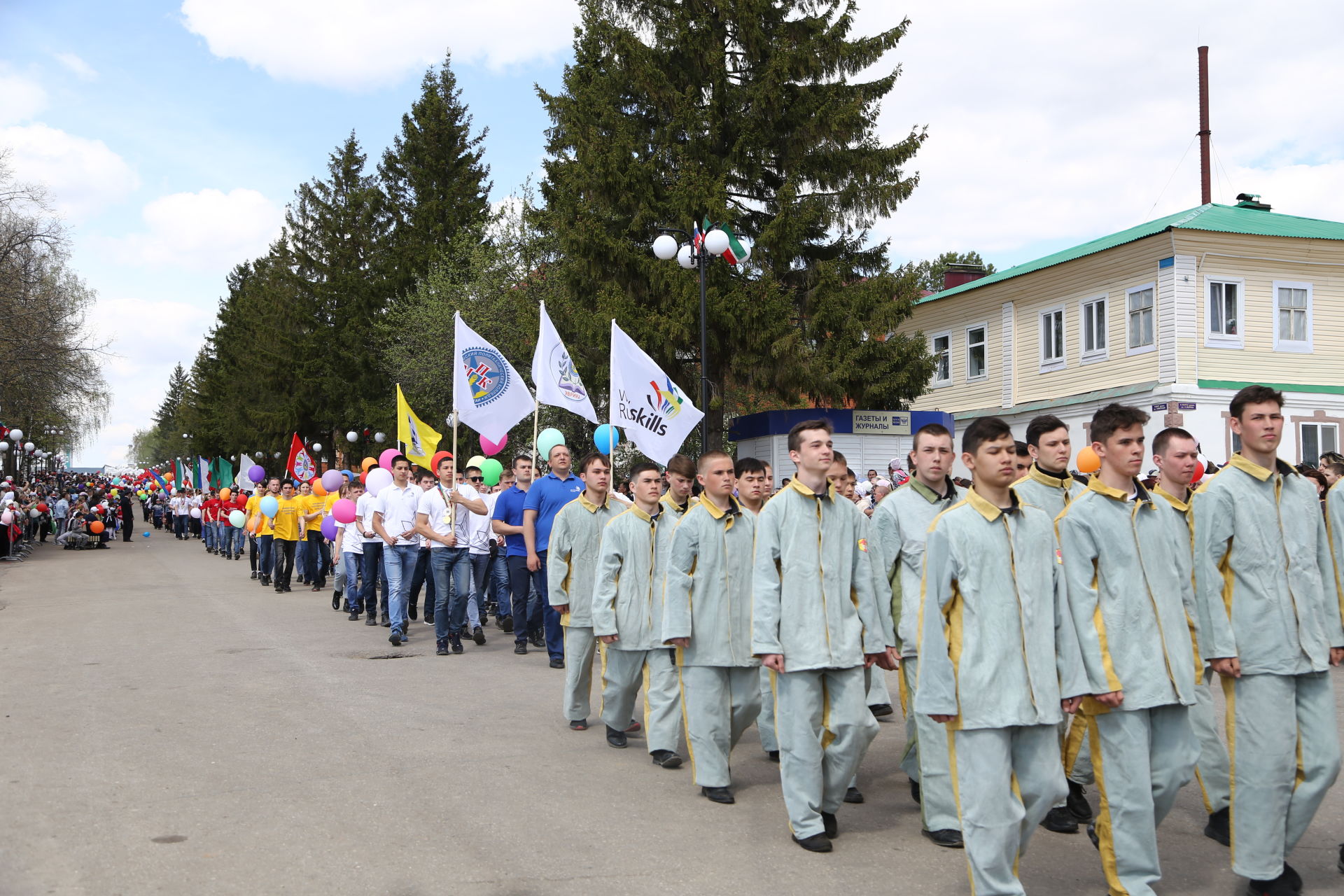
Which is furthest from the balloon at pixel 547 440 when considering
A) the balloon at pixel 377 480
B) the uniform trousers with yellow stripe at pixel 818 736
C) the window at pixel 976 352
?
the window at pixel 976 352

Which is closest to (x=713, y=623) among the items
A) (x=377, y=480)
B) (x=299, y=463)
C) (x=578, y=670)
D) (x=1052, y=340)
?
(x=578, y=670)

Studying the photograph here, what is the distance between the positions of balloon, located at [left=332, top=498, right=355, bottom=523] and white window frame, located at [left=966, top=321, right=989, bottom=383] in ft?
68.7

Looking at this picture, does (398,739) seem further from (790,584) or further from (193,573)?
(193,573)

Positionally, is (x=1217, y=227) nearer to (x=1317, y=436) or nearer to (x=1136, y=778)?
(x=1317, y=436)

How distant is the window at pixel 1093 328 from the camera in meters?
29.2

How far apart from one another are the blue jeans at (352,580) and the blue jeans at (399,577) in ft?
9.93

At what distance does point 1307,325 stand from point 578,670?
25.1 m

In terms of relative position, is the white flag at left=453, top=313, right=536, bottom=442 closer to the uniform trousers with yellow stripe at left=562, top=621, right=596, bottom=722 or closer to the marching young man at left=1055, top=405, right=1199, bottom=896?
the uniform trousers with yellow stripe at left=562, top=621, right=596, bottom=722

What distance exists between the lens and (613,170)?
25.7m

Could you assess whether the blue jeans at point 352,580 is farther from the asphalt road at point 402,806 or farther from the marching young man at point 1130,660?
the marching young man at point 1130,660

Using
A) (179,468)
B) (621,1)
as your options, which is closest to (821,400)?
(621,1)

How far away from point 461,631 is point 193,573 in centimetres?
1446

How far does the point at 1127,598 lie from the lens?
4730 millimetres

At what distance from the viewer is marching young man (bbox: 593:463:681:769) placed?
784cm
